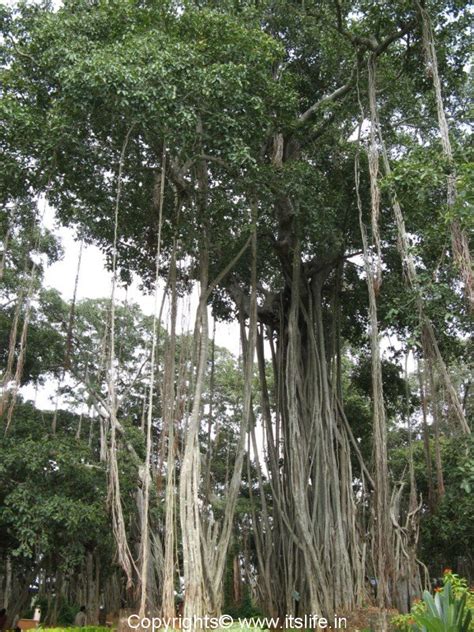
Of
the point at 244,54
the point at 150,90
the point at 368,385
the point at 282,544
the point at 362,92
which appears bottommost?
the point at 282,544

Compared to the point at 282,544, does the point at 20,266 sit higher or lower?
higher

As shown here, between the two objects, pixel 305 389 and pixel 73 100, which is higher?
pixel 73 100

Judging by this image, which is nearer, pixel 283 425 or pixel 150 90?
pixel 150 90

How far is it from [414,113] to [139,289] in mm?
3758

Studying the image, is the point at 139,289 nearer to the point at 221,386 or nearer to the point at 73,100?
the point at 73,100

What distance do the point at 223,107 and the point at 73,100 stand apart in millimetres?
1136

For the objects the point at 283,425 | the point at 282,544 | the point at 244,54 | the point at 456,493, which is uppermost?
the point at 244,54

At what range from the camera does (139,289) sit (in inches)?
297

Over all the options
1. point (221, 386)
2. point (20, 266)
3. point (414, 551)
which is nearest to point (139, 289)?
point (20, 266)

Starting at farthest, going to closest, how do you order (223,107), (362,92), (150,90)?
(362,92) → (223,107) → (150,90)

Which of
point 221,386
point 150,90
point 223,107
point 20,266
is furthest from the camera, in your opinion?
point 221,386

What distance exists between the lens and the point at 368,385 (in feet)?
28.2

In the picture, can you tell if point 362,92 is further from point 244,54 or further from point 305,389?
point 305,389

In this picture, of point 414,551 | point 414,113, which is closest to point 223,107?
point 414,113
